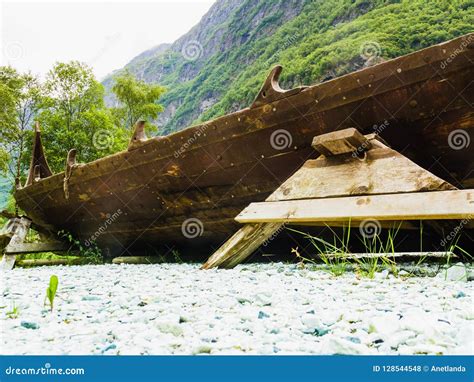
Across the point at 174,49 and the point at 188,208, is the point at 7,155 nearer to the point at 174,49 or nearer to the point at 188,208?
the point at 188,208

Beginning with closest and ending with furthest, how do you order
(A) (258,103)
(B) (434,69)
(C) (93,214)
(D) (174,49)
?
(B) (434,69) → (A) (258,103) → (C) (93,214) → (D) (174,49)

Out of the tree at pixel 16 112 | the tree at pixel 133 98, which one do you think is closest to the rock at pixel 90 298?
the tree at pixel 16 112

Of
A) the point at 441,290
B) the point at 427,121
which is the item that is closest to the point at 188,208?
the point at 427,121

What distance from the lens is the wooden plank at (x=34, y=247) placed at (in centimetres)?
627

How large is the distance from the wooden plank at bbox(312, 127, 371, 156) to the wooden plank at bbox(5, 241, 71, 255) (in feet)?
18.2

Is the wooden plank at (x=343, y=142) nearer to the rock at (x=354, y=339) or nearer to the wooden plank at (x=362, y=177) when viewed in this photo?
the wooden plank at (x=362, y=177)

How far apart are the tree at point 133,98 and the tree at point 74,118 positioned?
15.0 feet

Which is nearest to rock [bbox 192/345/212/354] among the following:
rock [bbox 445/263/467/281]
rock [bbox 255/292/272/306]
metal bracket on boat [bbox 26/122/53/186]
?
rock [bbox 255/292/272/306]

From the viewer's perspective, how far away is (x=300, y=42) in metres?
71.7

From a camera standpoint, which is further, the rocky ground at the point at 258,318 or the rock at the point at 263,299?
the rock at the point at 263,299

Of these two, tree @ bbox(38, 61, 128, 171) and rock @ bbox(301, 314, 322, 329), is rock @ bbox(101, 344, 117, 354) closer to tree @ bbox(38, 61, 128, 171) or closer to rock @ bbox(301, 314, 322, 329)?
rock @ bbox(301, 314, 322, 329)
